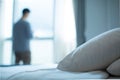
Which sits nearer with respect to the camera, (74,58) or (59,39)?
(74,58)

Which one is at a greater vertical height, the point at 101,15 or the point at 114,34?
the point at 101,15

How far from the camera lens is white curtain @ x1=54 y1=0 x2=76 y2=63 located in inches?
126

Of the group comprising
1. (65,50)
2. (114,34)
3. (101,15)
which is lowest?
(65,50)

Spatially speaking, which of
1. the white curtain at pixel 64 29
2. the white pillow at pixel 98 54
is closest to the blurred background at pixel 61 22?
the white curtain at pixel 64 29

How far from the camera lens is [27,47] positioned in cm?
317

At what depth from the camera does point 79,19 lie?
326cm

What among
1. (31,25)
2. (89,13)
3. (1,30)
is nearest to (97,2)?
(89,13)

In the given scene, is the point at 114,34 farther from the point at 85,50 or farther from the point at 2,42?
the point at 2,42

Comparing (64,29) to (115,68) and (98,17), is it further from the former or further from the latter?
(115,68)

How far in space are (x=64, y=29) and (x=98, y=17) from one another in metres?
0.52

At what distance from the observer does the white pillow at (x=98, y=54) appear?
105cm

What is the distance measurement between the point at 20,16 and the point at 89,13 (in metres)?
0.98

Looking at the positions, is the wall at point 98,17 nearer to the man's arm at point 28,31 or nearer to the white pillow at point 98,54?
the man's arm at point 28,31

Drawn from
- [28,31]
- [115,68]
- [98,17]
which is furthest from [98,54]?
[98,17]
